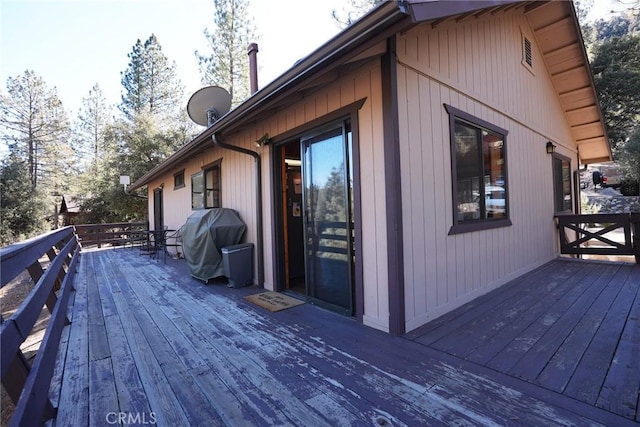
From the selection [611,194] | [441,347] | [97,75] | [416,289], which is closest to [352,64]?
[416,289]

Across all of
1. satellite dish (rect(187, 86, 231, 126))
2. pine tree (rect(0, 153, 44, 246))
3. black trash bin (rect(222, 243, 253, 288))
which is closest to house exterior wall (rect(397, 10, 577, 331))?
black trash bin (rect(222, 243, 253, 288))

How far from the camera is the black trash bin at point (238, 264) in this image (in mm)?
4480

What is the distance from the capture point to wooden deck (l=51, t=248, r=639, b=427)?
1641 mm

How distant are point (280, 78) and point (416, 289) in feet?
7.60

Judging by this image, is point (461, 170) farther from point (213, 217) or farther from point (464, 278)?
point (213, 217)

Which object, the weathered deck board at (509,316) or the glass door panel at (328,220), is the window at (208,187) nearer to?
the glass door panel at (328,220)

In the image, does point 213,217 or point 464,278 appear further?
point 213,217

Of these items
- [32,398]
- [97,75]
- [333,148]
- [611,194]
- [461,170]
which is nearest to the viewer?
[32,398]

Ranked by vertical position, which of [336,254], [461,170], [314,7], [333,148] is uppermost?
[314,7]

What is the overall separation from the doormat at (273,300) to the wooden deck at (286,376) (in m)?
0.14

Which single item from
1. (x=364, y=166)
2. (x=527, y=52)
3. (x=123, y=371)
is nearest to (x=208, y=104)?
(x=364, y=166)

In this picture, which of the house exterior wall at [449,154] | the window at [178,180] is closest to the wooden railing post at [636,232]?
the house exterior wall at [449,154]

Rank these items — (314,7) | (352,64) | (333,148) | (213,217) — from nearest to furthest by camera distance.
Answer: (352,64)
(333,148)
(213,217)
(314,7)

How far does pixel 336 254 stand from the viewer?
131 inches
